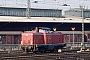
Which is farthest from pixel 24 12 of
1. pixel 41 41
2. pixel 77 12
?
pixel 41 41

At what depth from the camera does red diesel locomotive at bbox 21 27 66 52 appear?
1289 inches

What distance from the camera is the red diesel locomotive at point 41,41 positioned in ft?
107

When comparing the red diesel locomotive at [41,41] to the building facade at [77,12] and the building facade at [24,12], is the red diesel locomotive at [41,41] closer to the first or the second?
the building facade at [24,12]

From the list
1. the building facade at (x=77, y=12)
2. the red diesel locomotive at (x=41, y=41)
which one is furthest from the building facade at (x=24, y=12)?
the red diesel locomotive at (x=41, y=41)

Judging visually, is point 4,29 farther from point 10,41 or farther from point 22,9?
point 22,9

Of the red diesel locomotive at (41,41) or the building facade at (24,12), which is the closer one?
the red diesel locomotive at (41,41)

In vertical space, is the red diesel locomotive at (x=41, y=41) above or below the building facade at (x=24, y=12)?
below

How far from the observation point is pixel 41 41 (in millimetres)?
34000

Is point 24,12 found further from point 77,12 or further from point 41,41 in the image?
point 41,41

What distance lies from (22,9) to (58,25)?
81.2 feet

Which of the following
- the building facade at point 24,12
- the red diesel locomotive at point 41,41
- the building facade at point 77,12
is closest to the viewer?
the red diesel locomotive at point 41,41

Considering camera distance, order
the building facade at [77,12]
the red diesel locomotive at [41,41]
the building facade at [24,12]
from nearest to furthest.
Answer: the red diesel locomotive at [41,41] → the building facade at [24,12] → the building facade at [77,12]

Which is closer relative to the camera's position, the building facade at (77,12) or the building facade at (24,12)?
the building facade at (24,12)

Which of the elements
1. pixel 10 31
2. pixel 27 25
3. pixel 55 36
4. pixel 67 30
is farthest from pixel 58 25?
pixel 55 36
